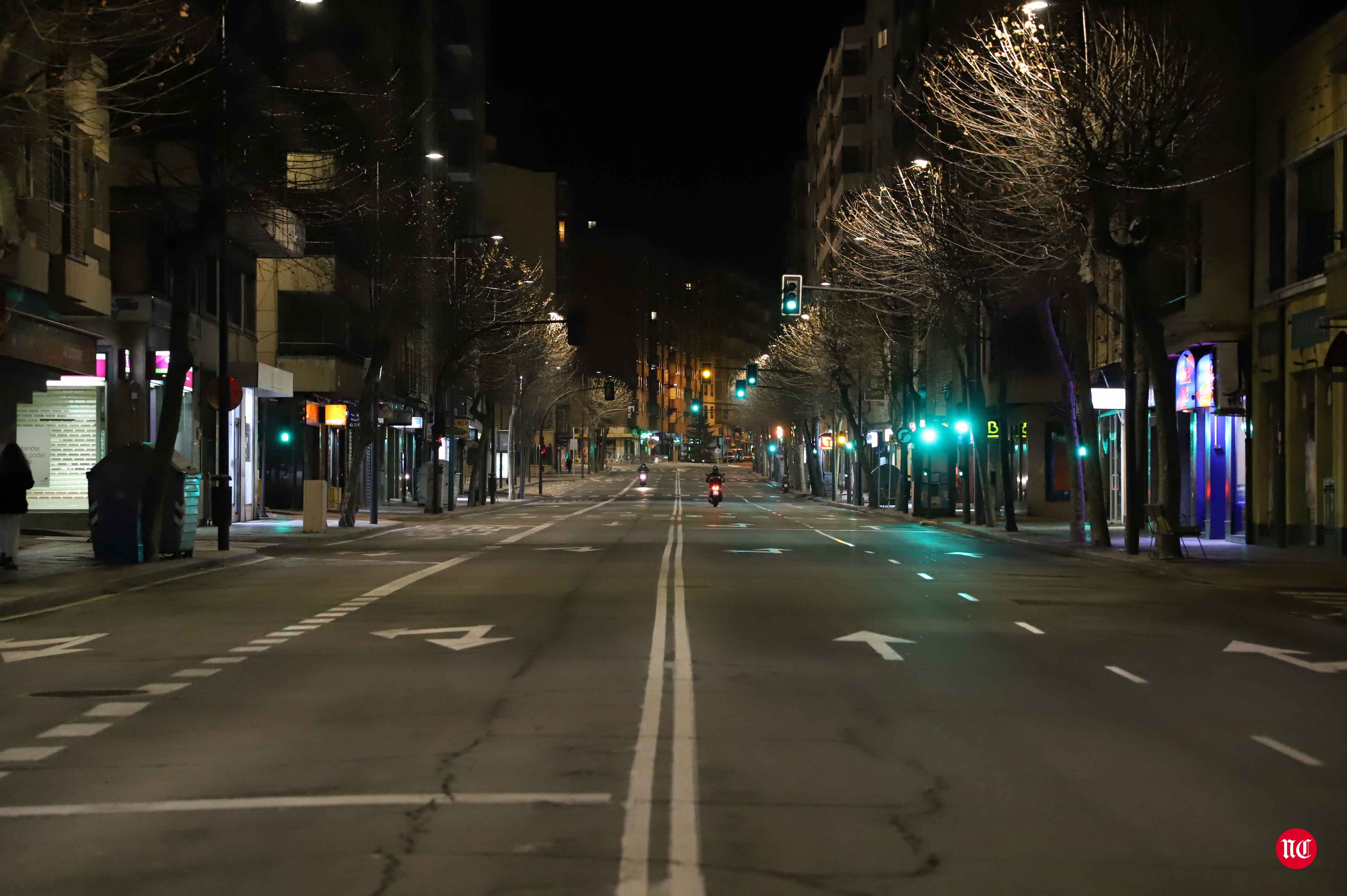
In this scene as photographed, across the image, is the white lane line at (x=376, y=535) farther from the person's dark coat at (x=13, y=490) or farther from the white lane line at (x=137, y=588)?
the person's dark coat at (x=13, y=490)

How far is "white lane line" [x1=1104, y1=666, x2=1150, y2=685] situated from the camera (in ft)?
40.3

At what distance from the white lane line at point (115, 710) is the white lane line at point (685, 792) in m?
3.79

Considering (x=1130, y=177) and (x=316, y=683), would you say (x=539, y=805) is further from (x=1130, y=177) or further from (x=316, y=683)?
(x=1130, y=177)

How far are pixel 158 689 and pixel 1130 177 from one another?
2220 centimetres

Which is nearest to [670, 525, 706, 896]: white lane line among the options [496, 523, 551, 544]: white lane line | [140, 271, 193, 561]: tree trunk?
[140, 271, 193, 561]: tree trunk

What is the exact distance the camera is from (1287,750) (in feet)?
30.5

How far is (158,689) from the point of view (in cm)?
1158

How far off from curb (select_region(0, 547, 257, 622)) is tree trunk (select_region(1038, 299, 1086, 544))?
1834cm

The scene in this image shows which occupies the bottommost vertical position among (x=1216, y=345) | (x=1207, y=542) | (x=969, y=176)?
(x=1207, y=542)

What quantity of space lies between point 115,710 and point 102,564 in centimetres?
1553

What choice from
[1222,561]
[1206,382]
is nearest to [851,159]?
[1206,382]

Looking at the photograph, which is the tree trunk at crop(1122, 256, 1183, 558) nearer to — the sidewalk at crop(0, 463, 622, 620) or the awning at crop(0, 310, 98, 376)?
the sidewalk at crop(0, 463, 622, 620)

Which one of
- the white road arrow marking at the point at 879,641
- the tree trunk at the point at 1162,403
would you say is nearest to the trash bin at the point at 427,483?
the tree trunk at the point at 1162,403

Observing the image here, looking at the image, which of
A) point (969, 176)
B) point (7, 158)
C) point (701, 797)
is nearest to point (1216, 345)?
point (969, 176)
